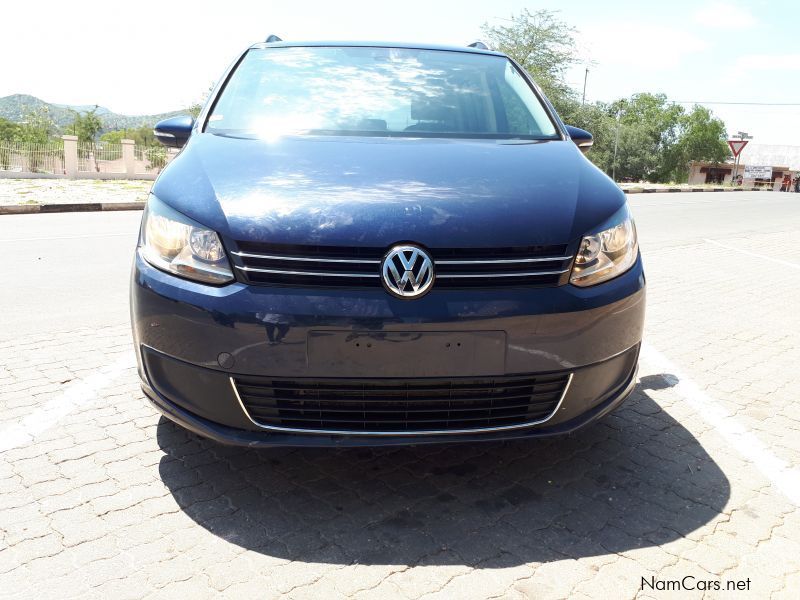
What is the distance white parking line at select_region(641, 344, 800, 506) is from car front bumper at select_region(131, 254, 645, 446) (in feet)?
3.21

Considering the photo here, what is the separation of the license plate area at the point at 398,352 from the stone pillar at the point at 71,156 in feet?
90.5

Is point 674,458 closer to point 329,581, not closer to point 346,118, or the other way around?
point 329,581

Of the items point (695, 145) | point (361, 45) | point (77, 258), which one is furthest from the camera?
point (695, 145)

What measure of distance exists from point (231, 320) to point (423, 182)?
820 millimetres

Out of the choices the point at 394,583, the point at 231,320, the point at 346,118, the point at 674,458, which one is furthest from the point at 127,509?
the point at 674,458

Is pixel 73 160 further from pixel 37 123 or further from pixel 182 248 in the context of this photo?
pixel 37 123

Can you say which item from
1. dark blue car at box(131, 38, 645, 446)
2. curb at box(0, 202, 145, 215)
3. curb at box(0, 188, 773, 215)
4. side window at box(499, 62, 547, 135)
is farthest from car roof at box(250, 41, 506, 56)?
curb at box(0, 202, 145, 215)

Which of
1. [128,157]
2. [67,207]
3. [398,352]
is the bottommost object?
[67,207]

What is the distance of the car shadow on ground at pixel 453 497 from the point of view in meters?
2.20

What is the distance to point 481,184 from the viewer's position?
2.44 m

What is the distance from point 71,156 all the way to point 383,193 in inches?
1096

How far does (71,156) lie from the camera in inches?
1048

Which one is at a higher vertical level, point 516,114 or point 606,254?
point 516,114

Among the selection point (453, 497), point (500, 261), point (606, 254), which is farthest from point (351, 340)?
point (606, 254)
